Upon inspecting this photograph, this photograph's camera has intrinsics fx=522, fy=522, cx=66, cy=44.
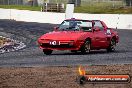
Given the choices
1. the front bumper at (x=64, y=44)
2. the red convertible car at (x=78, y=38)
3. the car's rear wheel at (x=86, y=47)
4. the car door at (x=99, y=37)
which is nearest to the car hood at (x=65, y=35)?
the red convertible car at (x=78, y=38)

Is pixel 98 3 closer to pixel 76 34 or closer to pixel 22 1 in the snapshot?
pixel 22 1

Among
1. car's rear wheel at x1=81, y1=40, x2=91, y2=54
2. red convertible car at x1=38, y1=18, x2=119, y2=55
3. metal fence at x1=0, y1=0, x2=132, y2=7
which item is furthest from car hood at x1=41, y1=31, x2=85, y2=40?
metal fence at x1=0, y1=0, x2=132, y2=7

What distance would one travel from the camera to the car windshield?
18520mm

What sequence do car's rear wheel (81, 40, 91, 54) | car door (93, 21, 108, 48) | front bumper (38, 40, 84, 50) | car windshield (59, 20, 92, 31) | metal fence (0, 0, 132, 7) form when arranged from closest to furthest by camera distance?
front bumper (38, 40, 84, 50) → car's rear wheel (81, 40, 91, 54) → car windshield (59, 20, 92, 31) → car door (93, 21, 108, 48) → metal fence (0, 0, 132, 7)

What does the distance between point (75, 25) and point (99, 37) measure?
1104 millimetres

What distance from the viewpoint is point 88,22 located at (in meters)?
19.0

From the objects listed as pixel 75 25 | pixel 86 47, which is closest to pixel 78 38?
pixel 86 47

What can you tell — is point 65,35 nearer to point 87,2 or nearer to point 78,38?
point 78,38

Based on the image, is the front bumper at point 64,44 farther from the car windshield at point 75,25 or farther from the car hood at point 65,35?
the car windshield at point 75,25

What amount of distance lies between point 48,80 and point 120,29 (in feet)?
98.4

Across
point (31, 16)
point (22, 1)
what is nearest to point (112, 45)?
point (31, 16)

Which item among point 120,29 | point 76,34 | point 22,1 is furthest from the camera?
point 22,1

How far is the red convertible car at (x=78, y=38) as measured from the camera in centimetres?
1756

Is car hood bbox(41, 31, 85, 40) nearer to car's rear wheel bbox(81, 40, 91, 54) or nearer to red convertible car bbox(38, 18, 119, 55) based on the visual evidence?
red convertible car bbox(38, 18, 119, 55)
